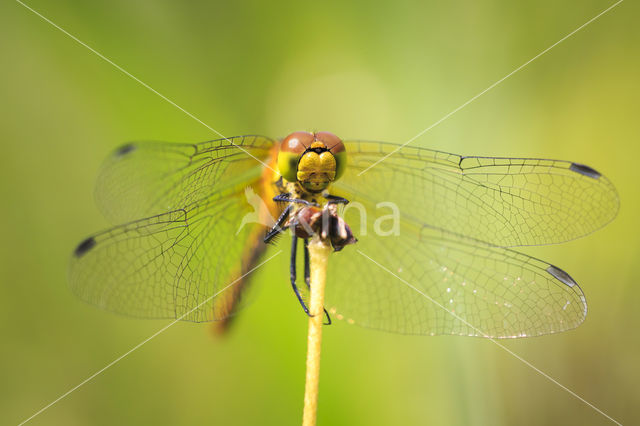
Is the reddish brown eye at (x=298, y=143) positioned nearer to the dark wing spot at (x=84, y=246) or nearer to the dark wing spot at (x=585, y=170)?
the dark wing spot at (x=84, y=246)

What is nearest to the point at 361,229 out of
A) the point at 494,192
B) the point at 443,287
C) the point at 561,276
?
the point at 443,287

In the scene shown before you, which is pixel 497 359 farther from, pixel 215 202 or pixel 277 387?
pixel 215 202

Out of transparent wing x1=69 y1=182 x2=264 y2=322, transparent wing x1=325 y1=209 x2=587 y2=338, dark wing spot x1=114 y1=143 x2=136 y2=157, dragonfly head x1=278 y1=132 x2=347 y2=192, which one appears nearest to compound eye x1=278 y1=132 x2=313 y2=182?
dragonfly head x1=278 y1=132 x2=347 y2=192

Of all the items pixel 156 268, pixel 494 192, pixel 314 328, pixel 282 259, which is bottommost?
pixel 314 328

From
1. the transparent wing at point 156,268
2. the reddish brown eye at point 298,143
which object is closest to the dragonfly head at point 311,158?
the reddish brown eye at point 298,143

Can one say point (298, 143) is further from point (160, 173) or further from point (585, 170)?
point (585, 170)

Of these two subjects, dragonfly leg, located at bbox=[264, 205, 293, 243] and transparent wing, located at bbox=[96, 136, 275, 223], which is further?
transparent wing, located at bbox=[96, 136, 275, 223]

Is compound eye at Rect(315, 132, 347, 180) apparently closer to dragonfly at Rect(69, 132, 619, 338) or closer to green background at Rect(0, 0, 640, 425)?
dragonfly at Rect(69, 132, 619, 338)
